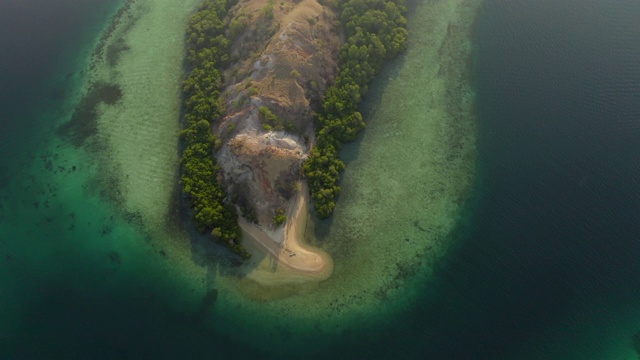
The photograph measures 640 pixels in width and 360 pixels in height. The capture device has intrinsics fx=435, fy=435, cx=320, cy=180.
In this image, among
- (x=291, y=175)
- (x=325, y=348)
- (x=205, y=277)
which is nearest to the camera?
(x=325, y=348)

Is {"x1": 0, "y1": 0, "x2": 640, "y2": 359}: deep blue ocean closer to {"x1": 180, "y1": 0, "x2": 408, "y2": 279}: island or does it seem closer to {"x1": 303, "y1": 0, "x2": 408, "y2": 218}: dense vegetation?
{"x1": 180, "y1": 0, "x2": 408, "y2": 279}: island

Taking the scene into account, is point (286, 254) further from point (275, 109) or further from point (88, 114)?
point (88, 114)

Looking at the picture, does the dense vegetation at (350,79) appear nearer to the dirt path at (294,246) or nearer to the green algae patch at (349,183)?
the green algae patch at (349,183)

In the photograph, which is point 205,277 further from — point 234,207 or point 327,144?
point 327,144

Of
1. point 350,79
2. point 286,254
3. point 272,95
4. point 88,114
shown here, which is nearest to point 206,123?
point 272,95

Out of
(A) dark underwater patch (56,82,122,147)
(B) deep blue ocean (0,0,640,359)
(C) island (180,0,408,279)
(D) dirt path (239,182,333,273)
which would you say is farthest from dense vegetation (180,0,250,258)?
(A) dark underwater patch (56,82,122,147)

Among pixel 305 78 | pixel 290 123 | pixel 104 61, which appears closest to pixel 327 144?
pixel 290 123

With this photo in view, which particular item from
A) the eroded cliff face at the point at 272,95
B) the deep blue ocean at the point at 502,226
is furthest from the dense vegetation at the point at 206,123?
the deep blue ocean at the point at 502,226
